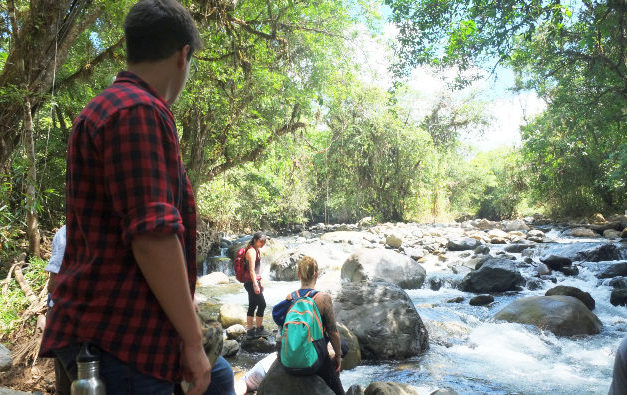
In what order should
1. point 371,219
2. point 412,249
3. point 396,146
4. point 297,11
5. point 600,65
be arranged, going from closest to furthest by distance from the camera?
point 297,11 < point 600,65 < point 412,249 < point 396,146 < point 371,219

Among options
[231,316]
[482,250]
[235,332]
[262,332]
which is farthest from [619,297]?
[231,316]

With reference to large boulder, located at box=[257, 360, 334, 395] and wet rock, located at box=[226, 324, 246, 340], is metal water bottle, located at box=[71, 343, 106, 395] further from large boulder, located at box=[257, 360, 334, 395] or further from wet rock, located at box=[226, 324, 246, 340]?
wet rock, located at box=[226, 324, 246, 340]

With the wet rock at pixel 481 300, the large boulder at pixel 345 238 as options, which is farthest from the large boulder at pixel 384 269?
the large boulder at pixel 345 238

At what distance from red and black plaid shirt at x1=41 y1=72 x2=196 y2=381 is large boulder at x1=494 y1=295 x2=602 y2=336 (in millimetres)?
Answer: 6935

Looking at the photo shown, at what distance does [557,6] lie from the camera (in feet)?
25.7

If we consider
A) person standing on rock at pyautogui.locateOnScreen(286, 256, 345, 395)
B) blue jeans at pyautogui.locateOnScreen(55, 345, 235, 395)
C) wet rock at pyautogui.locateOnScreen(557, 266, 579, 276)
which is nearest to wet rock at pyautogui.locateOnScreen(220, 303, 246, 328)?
person standing on rock at pyautogui.locateOnScreen(286, 256, 345, 395)

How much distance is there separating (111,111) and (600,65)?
50.7 ft

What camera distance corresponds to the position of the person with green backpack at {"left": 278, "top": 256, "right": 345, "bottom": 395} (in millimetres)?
3445

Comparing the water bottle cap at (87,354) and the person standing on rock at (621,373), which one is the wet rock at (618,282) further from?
the water bottle cap at (87,354)

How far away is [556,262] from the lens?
36.3 feet

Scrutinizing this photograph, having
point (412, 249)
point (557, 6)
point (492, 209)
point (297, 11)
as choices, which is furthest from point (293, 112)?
point (492, 209)

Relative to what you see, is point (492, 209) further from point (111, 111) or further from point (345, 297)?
point (111, 111)

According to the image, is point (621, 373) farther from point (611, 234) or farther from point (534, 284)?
point (611, 234)

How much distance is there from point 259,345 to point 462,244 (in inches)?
419
